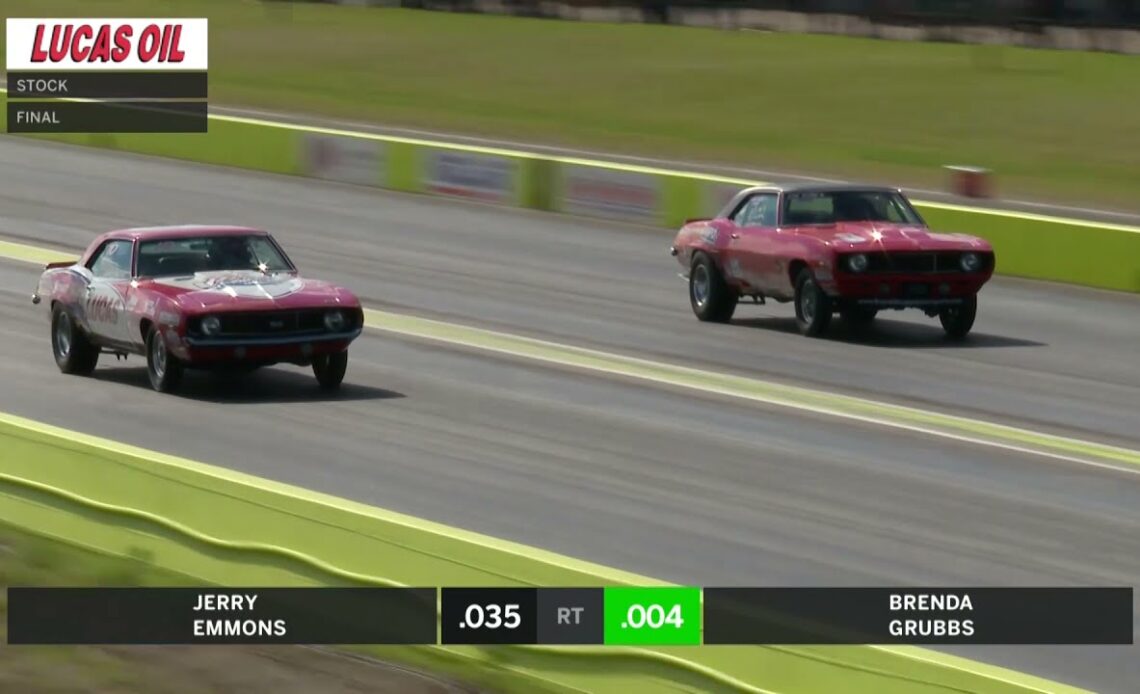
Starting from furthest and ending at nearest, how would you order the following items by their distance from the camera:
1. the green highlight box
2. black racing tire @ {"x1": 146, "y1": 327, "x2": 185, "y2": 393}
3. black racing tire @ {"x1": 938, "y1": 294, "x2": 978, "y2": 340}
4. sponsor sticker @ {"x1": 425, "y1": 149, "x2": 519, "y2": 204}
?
sponsor sticker @ {"x1": 425, "y1": 149, "x2": 519, "y2": 204}
black racing tire @ {"x1": 938, "y1": 294, "x2": 978, "y2": 340}
black racing tire @ {"x1": 146, "y1": 327, "x2": 185, "y2": 393}
the green highlight box

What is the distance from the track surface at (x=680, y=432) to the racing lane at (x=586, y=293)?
2.6 inches

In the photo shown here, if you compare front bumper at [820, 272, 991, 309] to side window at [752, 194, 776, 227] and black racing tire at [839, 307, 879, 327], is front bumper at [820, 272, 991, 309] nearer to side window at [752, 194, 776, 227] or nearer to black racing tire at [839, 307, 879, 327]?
black racing tire at [839, 307, 879, 327]

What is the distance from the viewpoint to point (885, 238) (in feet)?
60.7

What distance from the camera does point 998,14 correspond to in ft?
169

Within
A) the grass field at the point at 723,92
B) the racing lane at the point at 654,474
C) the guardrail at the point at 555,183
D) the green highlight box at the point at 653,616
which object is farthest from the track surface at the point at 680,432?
the grass field at the point at 723,92

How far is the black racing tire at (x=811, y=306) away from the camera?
739 inches

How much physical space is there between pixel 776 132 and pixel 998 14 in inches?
493

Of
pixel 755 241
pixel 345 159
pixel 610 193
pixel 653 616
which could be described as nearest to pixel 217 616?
pixel 653 616

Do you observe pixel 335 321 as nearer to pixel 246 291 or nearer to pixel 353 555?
pixel 246 291

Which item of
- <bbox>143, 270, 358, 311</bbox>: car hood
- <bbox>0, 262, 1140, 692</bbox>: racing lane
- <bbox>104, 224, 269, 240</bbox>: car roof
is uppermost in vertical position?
<bbox>104, 224, 269, 240</bbox>: car roof

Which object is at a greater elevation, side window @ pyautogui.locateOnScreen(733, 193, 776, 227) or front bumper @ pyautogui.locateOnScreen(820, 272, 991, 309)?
side window @ pyautogui.locateOnScreen(733, 193, 776, 227)

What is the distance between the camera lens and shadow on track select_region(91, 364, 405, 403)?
15656 millimetres

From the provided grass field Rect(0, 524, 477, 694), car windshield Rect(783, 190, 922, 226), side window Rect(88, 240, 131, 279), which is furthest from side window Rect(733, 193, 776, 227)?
grass field Rect(0, 524, 477, 694)
